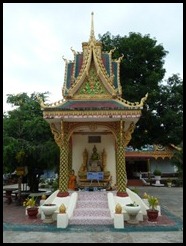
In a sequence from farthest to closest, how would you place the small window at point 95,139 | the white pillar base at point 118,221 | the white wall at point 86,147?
the small window at point 95,139, the white wall at point 86,147, the white pillar base at point 118,221

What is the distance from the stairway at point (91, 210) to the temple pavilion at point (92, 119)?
26.9 inches

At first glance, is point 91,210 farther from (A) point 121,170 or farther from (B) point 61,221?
(A) point 121,170

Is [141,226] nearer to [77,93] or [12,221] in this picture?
[12,221]

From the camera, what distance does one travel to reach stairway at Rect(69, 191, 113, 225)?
31.0 feet

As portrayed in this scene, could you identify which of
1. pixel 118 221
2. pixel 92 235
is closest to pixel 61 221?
pixel 92 235

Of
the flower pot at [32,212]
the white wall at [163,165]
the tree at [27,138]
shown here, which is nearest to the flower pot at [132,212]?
the flower pot at [32,212]

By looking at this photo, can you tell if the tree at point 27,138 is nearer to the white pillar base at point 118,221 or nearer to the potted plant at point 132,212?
the potted plant at point 132,212

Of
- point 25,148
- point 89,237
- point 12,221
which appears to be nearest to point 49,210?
point 12,221

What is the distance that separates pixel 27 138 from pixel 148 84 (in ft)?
26.2

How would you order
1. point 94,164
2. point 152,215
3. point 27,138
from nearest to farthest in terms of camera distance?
1. point 152,215
2. point 94,164
3. point 27,138

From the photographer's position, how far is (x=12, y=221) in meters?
10.1

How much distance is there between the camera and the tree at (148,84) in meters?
18.3

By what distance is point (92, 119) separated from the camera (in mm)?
11188

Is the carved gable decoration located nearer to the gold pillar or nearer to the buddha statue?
the gold pillar
